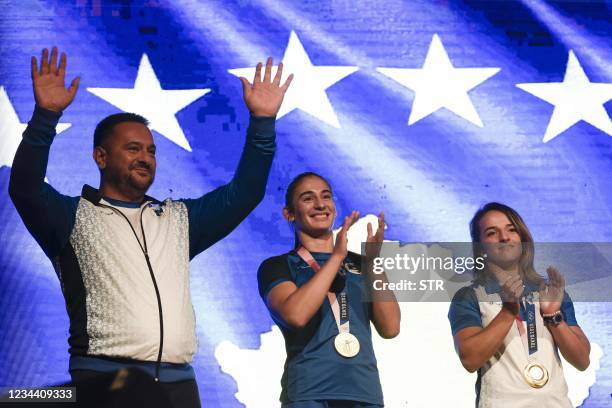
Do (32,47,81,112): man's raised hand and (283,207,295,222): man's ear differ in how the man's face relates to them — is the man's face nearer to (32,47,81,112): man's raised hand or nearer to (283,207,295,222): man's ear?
(32,47,81,112): man's raised hand

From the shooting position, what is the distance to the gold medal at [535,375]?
3092mm

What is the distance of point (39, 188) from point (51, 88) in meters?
0.31

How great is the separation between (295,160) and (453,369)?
109 cm

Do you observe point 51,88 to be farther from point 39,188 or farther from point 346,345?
point 346,345

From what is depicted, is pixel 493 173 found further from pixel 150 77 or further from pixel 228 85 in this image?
pixel 150 77

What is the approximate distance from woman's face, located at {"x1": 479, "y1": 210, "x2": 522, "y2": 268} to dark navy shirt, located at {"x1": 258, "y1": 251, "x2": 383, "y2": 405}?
19.8 inches

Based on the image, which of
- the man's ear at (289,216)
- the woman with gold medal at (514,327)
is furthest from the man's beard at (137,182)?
the woman with gold medal at (514,327)

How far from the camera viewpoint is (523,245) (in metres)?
3.37

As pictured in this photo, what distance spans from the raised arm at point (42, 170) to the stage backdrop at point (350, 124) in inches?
39.5

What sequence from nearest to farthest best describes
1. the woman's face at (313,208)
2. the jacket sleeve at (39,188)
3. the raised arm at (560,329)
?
the jacket sleeve at (39,188), the raised arm at (560,329), the woman's face at (313,208)

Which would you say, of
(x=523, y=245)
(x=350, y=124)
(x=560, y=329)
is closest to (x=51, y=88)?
(x=350, y=124)

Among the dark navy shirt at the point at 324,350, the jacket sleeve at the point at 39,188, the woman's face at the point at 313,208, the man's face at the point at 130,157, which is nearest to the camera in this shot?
the jacket sleeve at the point at 39,188

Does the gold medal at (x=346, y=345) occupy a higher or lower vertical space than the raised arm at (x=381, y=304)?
lower

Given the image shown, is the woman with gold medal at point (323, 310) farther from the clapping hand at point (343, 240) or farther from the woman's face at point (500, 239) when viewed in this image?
the woman's face at point (500, 239)
